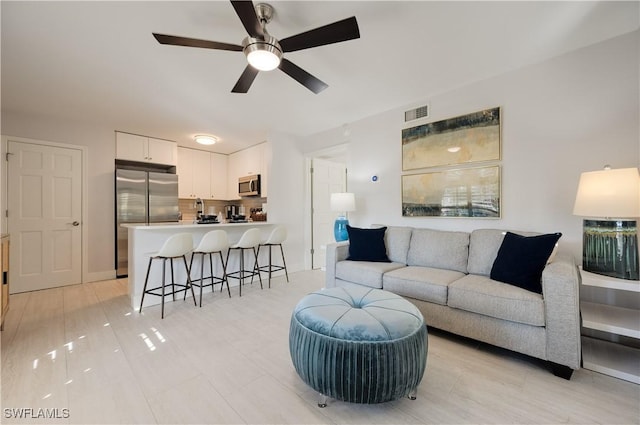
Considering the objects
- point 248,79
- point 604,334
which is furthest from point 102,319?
point 604,334

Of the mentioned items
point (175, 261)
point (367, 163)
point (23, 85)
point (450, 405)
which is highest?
point (23, 85)

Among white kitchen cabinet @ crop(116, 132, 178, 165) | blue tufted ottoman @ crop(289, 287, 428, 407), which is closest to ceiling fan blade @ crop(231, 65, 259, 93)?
blue tufted ottoman @ crop(289, 287, 428, 407)

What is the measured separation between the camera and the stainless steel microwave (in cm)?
512

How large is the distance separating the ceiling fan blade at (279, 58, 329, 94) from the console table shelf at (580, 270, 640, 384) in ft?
8.13

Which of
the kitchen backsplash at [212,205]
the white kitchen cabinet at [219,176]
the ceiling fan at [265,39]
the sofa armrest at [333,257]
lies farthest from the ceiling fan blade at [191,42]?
the white kitchen cabinet at [219,176]

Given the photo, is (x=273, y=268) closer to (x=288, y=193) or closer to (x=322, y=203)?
(x=288, y=193)

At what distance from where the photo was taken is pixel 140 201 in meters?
4.43

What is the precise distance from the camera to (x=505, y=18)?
1.88m

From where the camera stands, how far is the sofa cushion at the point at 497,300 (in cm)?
182

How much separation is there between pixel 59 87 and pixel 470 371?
472 cm

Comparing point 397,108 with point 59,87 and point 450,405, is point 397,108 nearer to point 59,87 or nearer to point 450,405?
point 450,405

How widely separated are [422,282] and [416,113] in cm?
212

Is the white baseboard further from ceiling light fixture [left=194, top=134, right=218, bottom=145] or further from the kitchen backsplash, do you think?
ceiling light fixture [left=194, top=134, right=218, bottom=145]

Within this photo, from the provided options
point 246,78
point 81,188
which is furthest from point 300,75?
point 81,188
